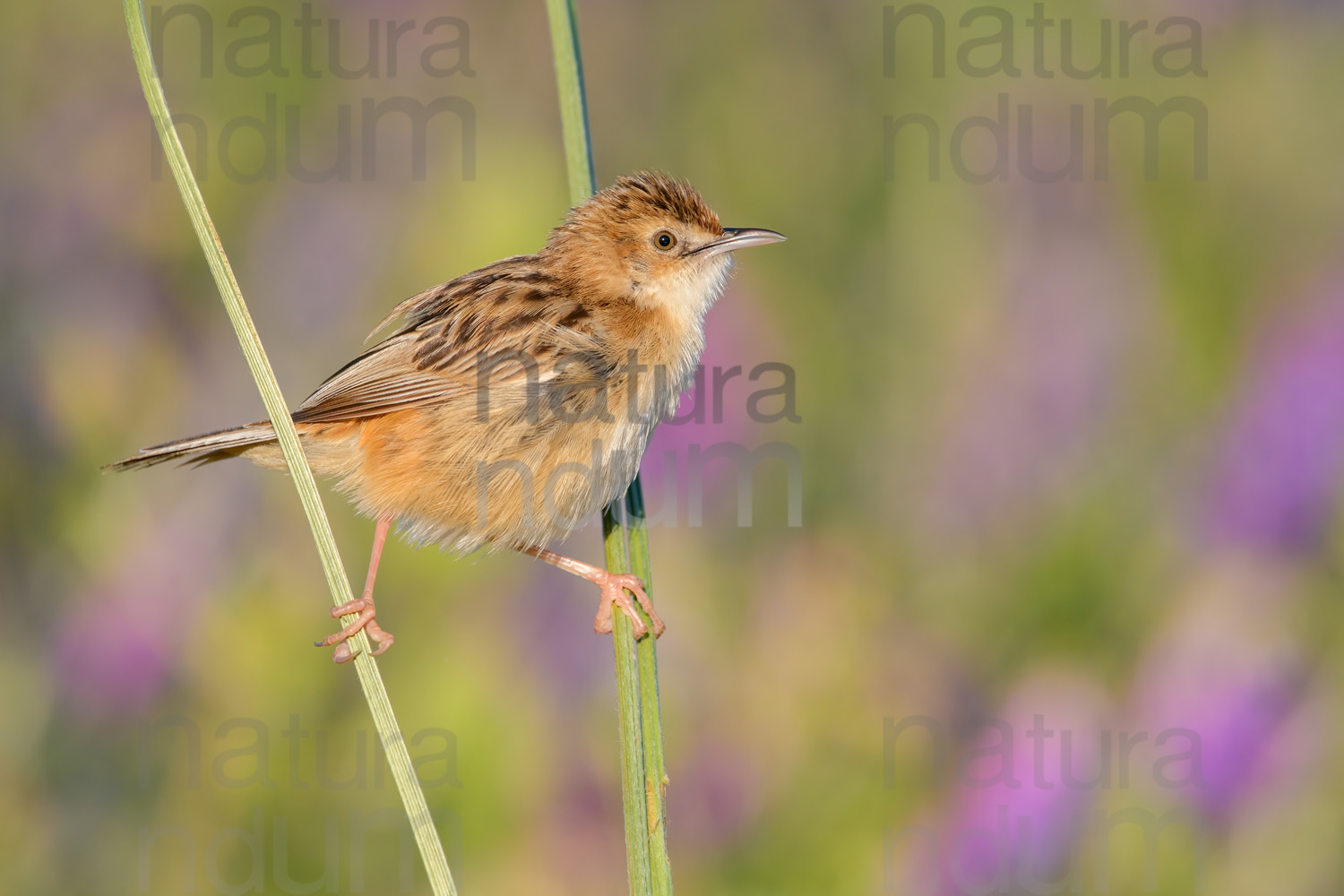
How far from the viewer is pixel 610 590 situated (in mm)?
3322

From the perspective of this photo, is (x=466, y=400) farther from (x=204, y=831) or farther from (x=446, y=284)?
(x=204, y=831)

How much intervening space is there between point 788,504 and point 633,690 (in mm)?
2535

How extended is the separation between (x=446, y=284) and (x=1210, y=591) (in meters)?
2.68

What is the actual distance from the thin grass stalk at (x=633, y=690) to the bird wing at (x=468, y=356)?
484 millimetres

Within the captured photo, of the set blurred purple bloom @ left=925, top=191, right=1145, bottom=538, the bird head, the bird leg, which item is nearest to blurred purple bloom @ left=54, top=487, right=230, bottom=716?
the bird leg

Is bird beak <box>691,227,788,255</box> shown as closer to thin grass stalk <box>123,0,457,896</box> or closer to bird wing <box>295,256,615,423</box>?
bird wing <box>295,256,615,423</box>

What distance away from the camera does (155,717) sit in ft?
12.1

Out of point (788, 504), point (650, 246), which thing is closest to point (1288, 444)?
point (788, 504)

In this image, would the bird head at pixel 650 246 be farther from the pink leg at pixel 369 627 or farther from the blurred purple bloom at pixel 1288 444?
the blurred purple bloom at pixel 1288 444

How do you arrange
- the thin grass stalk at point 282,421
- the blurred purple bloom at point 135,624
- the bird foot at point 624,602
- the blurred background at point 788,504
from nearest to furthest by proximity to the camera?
the thin grass stalk at point 282,421
the bird foot at point 624,602
the blurred background at point 788,504
the blurred purple bloom at point 135,624

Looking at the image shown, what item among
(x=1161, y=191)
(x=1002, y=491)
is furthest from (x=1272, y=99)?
(x=1002, y=491)

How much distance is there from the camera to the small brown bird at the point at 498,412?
325 cm

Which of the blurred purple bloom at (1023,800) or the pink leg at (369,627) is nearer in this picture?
the pink leg at (369,627)

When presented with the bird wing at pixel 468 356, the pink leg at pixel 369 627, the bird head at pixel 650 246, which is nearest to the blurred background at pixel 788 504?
the pink leg at pixel 369 627
